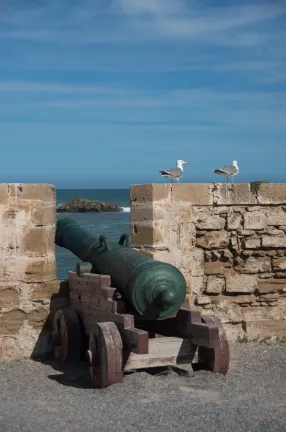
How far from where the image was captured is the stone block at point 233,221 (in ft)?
24.9

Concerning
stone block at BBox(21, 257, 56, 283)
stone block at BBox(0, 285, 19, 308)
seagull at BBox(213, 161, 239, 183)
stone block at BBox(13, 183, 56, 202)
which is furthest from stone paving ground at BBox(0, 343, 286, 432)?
seagull at BBox(213, 161, 239, 183)

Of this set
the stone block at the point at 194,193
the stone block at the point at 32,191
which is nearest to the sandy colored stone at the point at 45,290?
the stone block at the point at 32,191

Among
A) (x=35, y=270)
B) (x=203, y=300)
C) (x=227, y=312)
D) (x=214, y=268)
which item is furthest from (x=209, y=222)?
(x=35, y=270)

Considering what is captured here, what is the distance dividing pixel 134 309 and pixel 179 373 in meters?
0.67

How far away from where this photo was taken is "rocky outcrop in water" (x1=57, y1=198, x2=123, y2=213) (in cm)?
5603

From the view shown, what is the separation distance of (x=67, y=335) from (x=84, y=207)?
50.0 metres

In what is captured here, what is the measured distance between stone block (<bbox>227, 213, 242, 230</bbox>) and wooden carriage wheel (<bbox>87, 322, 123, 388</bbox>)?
223 centimetres

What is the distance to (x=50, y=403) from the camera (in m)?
5.44

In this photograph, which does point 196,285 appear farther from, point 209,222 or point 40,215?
point 40,215

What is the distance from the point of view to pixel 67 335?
6.54m

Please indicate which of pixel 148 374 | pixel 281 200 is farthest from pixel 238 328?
pixel 148 374

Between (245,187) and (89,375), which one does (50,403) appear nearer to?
(89,375)

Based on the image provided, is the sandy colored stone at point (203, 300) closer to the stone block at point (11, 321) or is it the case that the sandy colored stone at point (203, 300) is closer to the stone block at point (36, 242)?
the stone block at point (36, 242)

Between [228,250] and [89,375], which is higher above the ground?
[228,250]
